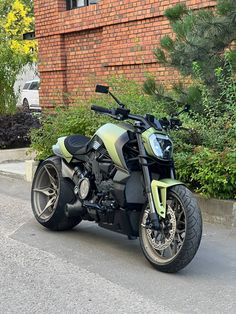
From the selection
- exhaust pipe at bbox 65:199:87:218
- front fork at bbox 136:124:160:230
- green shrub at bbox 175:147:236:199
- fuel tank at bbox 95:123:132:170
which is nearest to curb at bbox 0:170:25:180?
green shrub at bbox 175:147:236:199

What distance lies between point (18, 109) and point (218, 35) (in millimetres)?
7499

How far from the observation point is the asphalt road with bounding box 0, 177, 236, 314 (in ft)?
14.5

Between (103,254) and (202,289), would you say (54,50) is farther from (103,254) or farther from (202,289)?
(202,289)

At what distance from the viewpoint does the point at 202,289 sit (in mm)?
4762

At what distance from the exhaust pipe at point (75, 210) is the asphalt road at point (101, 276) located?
0.97 feet

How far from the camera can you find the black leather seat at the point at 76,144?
243 inches

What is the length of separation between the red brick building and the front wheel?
18.1ft

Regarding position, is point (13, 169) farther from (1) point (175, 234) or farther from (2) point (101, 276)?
(1) point (175, 234)

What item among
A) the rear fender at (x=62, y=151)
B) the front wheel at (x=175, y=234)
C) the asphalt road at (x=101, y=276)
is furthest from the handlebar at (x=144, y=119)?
the asphalt road at (x=101, y=276)

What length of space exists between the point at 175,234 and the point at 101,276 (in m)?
0.74

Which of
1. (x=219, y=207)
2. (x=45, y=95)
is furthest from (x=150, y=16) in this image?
(x=219, y=207)

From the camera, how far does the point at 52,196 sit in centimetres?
671

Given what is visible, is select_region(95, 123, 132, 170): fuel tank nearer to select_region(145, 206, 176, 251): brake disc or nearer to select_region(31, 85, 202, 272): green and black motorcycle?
select_region(31, 85, 202, 272): green and black motorcycle

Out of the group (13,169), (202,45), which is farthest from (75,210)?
(13,169)
